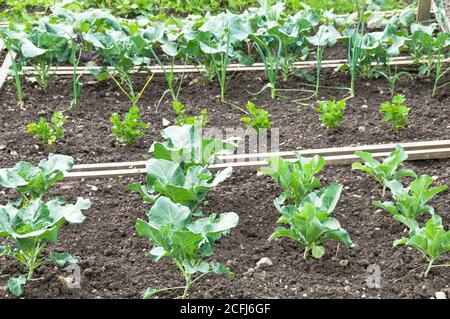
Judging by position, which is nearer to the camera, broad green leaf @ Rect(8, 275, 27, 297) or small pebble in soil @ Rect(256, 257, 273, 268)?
broad green leaf @ Rect(8, 275, 27, 297)

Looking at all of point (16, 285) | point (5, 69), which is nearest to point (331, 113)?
point (16, 285)

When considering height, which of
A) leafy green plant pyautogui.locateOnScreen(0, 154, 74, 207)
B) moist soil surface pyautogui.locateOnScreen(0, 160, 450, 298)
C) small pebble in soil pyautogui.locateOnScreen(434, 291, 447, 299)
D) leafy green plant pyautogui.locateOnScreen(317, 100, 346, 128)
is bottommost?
small pebble in soil pyautogui.locateOnScreen(434, 291, 447, 299)

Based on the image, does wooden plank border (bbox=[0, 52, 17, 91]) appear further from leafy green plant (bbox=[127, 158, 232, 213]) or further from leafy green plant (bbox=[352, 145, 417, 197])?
leafy green plant (bbox=[352, 145, 417, 197])

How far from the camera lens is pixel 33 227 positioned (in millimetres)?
3041

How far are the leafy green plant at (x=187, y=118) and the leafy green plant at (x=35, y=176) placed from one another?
0.68 meters

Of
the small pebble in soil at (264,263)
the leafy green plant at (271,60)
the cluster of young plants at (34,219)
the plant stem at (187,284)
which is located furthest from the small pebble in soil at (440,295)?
the leafy green plant at (271,60)

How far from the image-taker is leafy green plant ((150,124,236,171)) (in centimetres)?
352

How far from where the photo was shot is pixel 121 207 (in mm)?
3596

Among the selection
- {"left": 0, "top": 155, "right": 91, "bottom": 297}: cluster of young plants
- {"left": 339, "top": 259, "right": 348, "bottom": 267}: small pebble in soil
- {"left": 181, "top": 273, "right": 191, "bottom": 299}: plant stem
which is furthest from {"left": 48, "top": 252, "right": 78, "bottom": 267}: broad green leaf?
{"left": 339, "top": 259, "right": 348, "bottom": 267}: small pebble in soil

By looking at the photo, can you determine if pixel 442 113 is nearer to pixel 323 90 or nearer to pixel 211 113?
pixel 323 90

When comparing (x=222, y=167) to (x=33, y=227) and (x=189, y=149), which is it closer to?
(x=189, y=149)

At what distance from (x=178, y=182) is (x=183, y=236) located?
523 mm

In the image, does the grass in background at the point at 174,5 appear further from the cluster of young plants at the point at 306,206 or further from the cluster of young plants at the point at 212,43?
the cluster of young plants at the point at 306,206

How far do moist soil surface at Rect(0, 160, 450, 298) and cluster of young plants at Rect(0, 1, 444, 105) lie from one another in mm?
1028
